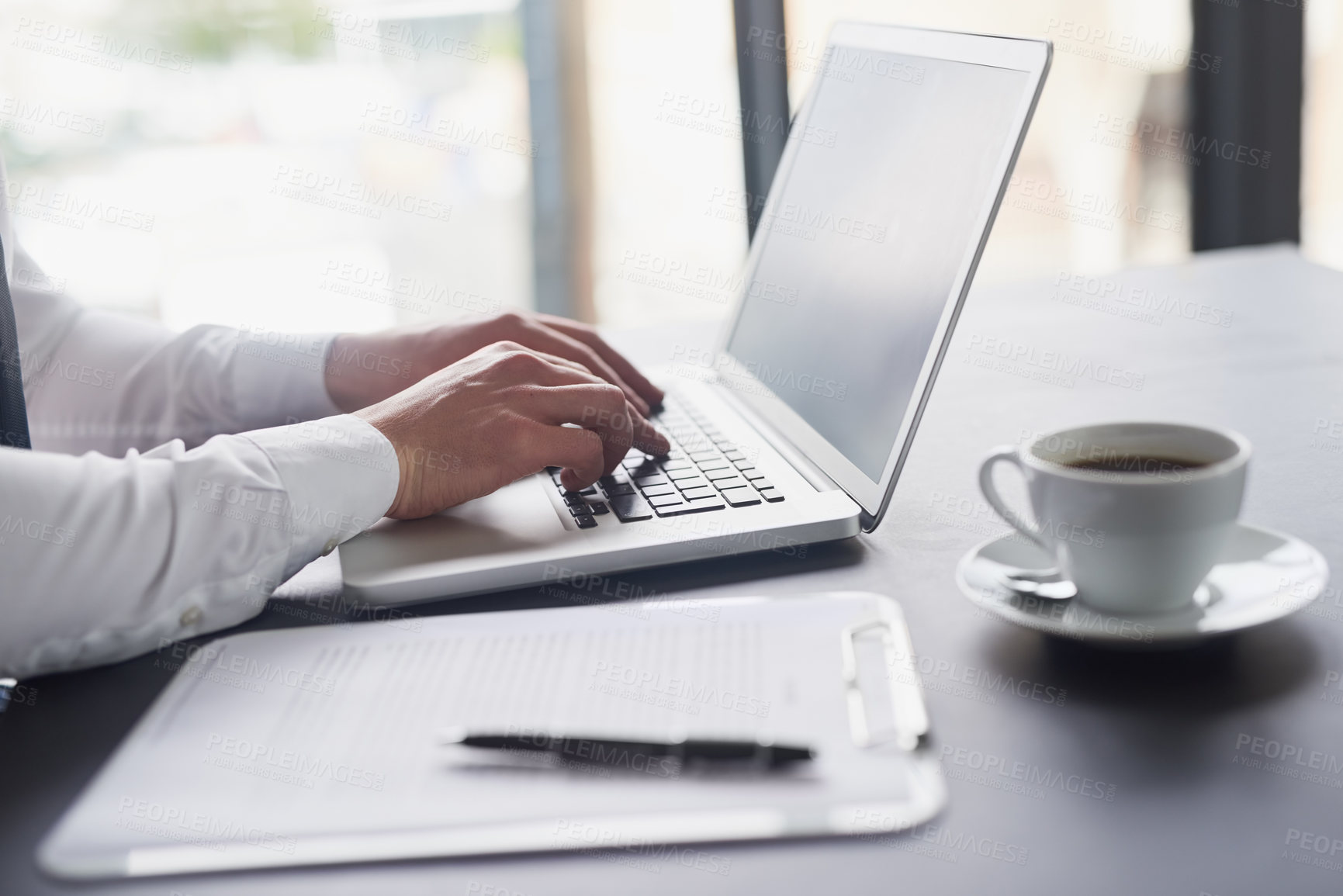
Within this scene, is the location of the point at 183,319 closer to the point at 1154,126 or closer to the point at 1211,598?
the point at 1154,126

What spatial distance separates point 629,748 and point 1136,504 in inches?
10.7

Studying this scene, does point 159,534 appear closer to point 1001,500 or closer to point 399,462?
point 399,462

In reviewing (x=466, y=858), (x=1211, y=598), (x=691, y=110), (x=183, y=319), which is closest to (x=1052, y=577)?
(x=1211, y=598)

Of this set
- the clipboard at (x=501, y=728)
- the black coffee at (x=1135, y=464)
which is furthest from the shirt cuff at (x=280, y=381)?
the black coffee at (x=1135, y=464)

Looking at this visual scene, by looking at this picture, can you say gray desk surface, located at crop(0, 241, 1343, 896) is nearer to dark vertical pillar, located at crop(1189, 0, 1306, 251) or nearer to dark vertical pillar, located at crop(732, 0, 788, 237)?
dark vertical pillar, located at crop(732, 0, 788, 237)

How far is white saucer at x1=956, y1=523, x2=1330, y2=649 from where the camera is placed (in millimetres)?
536

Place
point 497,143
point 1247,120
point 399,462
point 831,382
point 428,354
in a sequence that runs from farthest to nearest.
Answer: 1. point 497,143
2. point 1247,120
3. point 428,354
4. point 831,382
5. point 399,462

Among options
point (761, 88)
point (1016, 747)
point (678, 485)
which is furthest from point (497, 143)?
point (1016, 747)

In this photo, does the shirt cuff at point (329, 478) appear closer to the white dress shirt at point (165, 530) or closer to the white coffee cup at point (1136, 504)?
the white dress shirt at point (165, 530)

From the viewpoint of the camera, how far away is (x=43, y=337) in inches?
42.2

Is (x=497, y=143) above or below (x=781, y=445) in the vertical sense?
above

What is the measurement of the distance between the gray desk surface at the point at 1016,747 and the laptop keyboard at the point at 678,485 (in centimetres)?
7

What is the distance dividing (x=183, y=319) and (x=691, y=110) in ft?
4.63

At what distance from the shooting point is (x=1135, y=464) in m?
0.59
